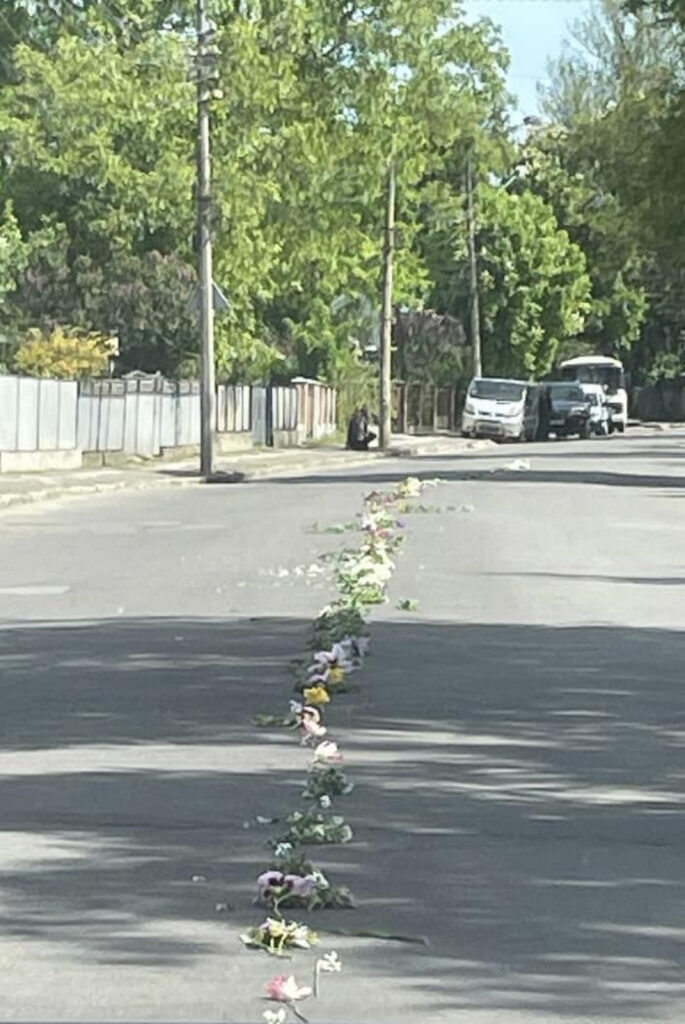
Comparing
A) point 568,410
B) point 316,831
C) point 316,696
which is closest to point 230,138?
point 568,410

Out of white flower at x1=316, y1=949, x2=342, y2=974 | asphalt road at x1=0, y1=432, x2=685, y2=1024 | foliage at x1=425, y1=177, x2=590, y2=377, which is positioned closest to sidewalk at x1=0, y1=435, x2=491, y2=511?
asphalt road at x1=0, y1=432, x2=685, y2=1024

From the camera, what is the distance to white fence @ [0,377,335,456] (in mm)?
46688

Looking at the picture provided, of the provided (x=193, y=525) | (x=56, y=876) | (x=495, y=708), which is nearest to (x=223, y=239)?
(x=193, y=525)

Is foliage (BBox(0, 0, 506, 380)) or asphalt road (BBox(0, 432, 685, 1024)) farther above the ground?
foliage (BBox(0, 0, 506, 380))

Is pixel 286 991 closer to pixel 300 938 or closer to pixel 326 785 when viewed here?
pixel 300 938

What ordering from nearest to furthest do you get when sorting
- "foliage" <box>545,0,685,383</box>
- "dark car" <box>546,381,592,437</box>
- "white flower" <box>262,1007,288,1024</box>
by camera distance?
"white flower" <box>262,1007,288,1024</box>, "foliage" <box>545,0,685,383</box>, "dark car" <box>546,381,592,437</box>

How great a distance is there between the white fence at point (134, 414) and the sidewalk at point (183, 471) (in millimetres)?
948

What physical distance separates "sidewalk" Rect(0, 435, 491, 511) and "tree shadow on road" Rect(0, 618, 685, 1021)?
66.5 feet

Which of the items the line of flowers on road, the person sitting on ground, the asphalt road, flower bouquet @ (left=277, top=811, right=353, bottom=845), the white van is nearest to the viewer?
the asphalt road

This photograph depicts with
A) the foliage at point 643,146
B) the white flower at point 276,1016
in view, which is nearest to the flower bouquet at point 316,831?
the white flower at point 276,1016

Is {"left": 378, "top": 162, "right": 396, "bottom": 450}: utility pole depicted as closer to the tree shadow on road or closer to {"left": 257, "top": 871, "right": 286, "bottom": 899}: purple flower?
the tree shadow on road

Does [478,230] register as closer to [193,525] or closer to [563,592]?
[193,525]

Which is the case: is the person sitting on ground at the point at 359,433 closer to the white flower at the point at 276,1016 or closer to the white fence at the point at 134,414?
the white fence at the point at 134,414

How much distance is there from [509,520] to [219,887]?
2185 cm
